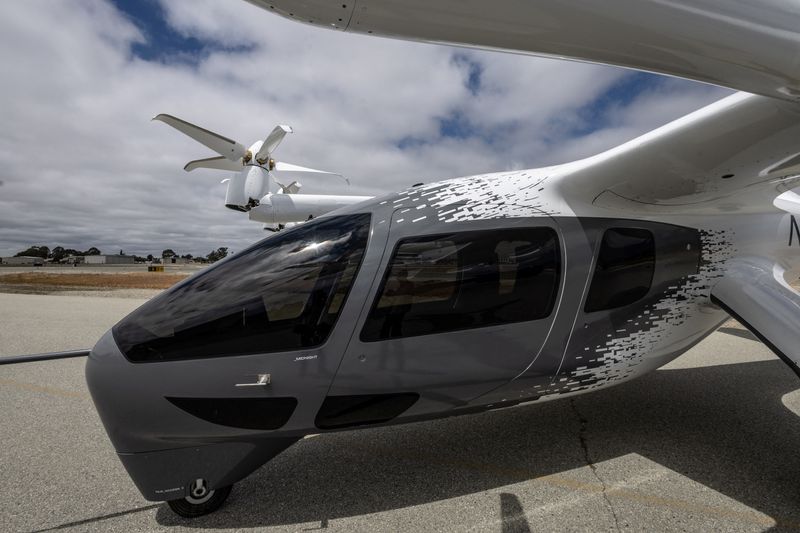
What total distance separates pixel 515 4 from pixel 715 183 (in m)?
2.32

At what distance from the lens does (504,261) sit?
256 centimetres

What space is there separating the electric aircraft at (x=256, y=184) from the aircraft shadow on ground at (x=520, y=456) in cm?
1212

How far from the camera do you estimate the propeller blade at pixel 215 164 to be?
20250mm

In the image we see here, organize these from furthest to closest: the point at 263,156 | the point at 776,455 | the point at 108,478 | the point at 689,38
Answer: the point at 263,156, the point at 776,455, the point at 108,478, the point at 689,38

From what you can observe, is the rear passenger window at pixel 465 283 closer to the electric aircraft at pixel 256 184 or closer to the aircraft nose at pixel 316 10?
the aircraft nose at pixel 316 10

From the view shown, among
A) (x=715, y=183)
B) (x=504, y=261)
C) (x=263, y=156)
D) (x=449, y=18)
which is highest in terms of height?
(x=263, y=156)

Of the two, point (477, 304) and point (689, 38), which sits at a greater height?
point (689, 38)

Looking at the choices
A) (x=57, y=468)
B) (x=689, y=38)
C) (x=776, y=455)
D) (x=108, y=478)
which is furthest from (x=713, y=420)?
(x=57, y=468)

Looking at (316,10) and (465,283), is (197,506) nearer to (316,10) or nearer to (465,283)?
(465,283)

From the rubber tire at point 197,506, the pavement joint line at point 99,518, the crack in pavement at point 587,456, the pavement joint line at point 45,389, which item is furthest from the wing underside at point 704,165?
the pavement joint line at point 45,389

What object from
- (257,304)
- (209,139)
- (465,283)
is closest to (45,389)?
(257,304)

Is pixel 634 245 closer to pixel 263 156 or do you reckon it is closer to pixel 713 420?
pixel 713 420

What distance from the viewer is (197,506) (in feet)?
7.28

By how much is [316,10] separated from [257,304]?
5.30 ft
